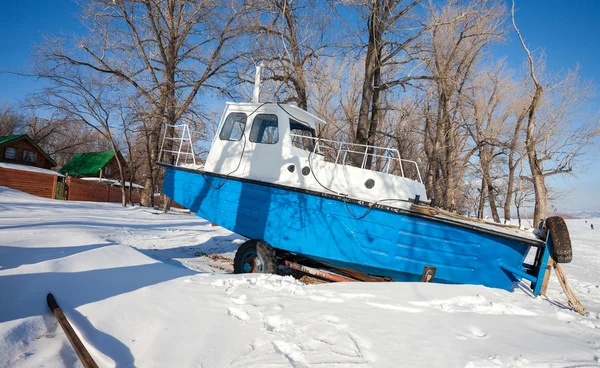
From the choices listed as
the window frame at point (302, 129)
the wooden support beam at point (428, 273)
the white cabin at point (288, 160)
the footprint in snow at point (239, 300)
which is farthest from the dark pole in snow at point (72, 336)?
the window frame at point (302, 129)

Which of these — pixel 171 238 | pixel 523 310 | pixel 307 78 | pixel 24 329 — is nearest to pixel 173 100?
pixel 307 78

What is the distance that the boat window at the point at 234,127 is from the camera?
21.7ft

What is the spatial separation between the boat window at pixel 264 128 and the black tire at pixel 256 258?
6.42 feet

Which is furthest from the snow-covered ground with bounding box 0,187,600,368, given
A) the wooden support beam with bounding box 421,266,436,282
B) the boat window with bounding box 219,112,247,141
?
the boat window with bounding box 219,112,247,141

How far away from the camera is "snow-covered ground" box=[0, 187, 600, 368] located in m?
2.33

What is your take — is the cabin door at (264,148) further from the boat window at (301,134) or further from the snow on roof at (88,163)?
the snow on roof at (88,163)

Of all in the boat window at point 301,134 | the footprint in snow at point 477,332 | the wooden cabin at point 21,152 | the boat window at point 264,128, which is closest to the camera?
the footprint in snow at point 477,332

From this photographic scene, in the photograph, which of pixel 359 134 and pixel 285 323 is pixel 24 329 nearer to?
pixel 285 323

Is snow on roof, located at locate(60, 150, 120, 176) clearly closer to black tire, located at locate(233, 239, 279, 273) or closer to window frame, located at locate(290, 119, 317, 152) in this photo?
window frame, located at locate(290, 119, 317, 152)

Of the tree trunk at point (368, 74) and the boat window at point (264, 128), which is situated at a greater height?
the tree trunk at point (368, 74)

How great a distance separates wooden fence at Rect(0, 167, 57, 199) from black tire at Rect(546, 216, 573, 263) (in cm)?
2463

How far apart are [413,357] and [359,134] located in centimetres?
864

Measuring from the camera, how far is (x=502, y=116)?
63.4 ft

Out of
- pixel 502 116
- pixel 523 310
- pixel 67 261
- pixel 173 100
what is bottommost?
pixel 67 261
